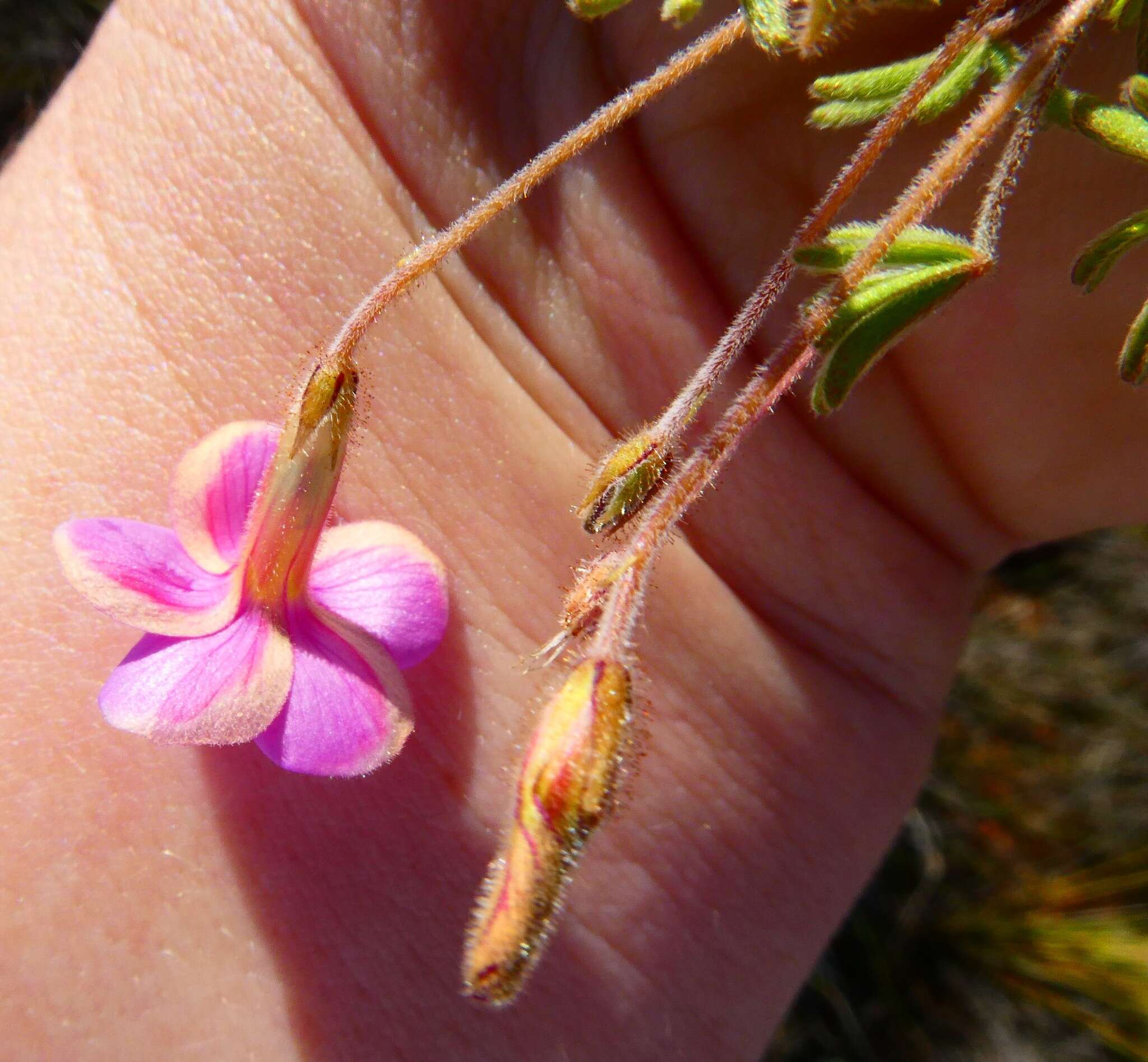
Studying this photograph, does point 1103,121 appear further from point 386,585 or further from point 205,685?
point 205,685

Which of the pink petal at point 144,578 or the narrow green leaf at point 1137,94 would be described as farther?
the pink petal at point 144,578

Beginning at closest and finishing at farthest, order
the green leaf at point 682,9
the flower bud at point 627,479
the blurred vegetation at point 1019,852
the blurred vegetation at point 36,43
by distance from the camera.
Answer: the flower bud at point 627,479
the green leaf at point 682,9
the blurred vegetation at point 36,43
the blurred vegetation at point 1019,852

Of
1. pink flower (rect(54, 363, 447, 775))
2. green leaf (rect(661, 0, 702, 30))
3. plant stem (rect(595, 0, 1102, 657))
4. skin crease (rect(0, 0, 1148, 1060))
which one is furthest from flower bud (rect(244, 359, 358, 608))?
green leaf (rect(661, 0, 702, 30))

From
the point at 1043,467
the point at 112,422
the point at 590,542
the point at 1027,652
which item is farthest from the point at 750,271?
the point at 1027,652

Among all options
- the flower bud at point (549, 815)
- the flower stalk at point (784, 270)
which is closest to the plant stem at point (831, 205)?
the flower stalk at point (784, 270)

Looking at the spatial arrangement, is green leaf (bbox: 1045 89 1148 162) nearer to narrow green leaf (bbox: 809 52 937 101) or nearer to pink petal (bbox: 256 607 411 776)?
narrow green leaf (bbox: 809 52 937 101)

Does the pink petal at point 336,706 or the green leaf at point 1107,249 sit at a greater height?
the pink petal at point 336,706

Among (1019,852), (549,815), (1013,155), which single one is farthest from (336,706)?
(1019,852)

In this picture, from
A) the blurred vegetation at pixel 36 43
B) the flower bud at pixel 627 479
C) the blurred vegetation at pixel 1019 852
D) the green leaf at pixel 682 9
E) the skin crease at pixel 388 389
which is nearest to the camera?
the flower bud at pixel 627 479

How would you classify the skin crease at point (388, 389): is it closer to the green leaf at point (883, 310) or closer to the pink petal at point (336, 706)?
the pink petal at point (336, 706)
